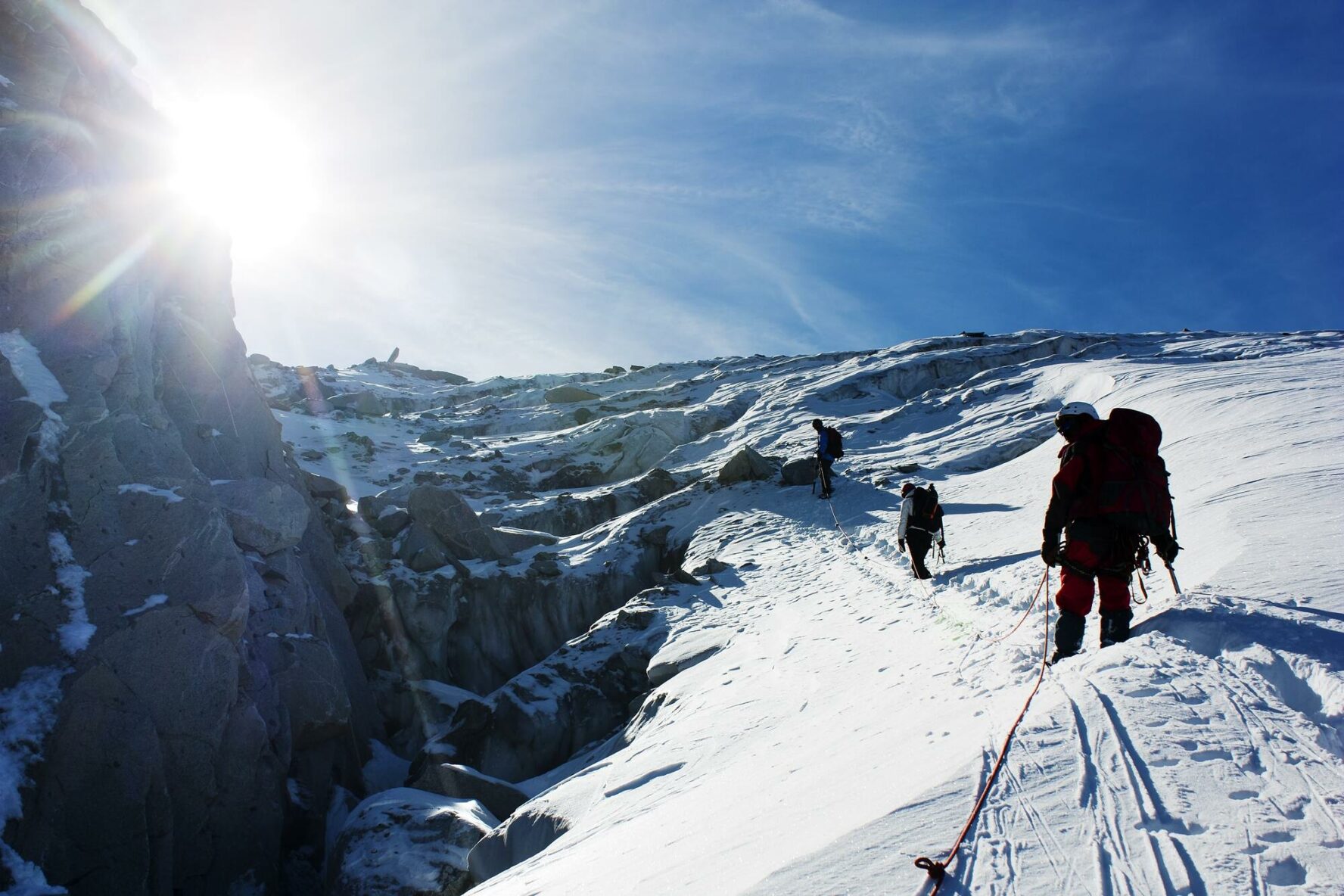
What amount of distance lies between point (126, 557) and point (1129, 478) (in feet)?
44.3

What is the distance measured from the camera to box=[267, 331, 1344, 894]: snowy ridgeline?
11.9 ft

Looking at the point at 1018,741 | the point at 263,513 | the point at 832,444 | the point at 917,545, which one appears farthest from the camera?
the point at 832,444

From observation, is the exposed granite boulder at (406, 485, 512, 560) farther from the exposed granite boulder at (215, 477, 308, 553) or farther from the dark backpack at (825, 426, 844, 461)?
the dark backpack at (825, 426, 844, 461)

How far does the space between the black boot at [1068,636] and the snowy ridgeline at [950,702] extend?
8.6 inches

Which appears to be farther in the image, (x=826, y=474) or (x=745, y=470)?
(x=745, y=470)

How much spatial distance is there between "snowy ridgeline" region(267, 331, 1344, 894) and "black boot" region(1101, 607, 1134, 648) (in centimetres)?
21

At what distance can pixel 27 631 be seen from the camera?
33.0 feet

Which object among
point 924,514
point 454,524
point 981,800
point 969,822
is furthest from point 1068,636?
point 454,524

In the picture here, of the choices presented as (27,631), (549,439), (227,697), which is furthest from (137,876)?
(549,439)

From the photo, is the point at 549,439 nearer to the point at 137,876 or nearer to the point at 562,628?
the point at 562,628

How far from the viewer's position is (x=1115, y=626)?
6145 millimetres

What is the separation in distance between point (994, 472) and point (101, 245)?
22018 millimetres

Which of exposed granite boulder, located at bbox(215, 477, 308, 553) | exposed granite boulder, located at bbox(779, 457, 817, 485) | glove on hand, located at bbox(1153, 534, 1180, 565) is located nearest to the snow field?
glove on hand, located at bbox(1153, 534, 1180, 565)

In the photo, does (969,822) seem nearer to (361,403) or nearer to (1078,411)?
(1078,411)
